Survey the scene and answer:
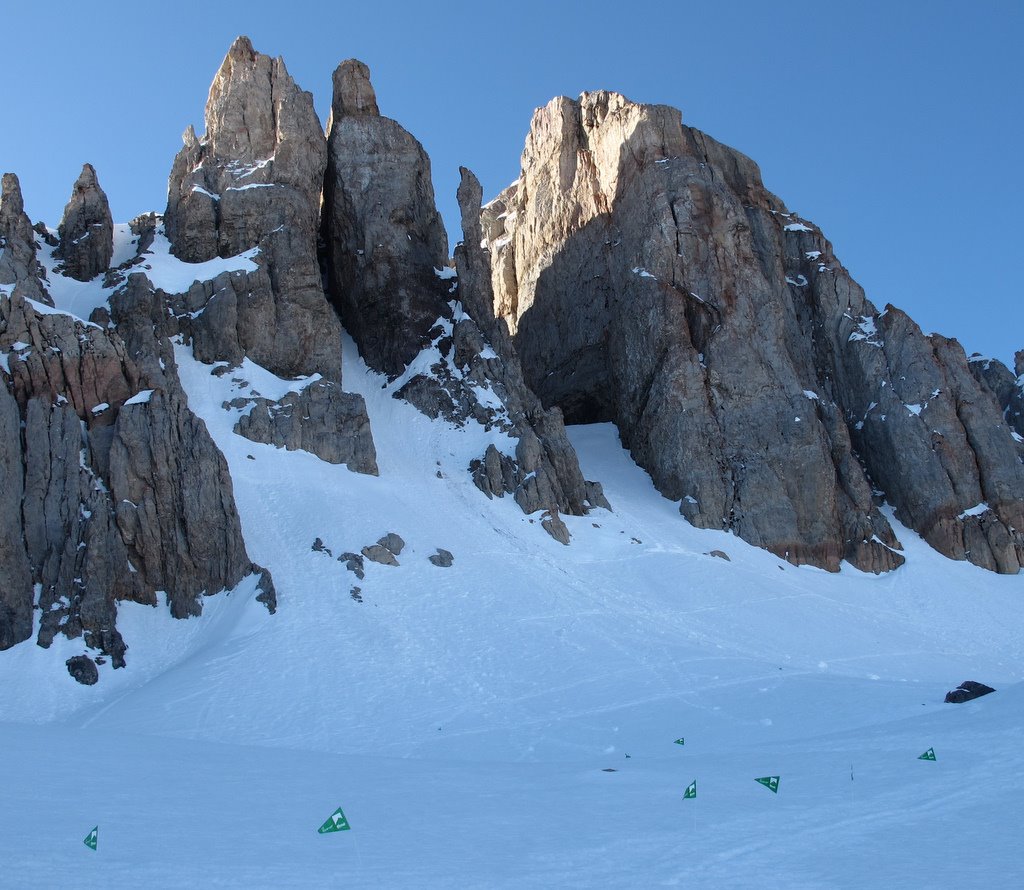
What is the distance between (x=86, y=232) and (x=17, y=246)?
5536mm

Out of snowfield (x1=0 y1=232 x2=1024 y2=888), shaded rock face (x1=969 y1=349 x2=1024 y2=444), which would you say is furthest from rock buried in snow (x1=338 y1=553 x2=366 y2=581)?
shaded rock face (x1=969 y1=349 x2=1024 y2=444)

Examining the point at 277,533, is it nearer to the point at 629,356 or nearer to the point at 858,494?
the point at 629,356

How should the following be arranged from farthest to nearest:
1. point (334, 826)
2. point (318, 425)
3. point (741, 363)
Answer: point (741, 363), point (318, 425), point (334, 826)

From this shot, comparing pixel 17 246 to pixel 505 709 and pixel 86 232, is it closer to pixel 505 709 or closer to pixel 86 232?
pixel 86 232

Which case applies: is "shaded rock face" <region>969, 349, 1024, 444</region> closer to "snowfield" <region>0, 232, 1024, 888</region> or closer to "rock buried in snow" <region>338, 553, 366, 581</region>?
"snowfield" <region>0, 232, 1024, 888</region>

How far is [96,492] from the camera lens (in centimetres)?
3011

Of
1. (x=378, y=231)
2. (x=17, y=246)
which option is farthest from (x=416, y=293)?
(x=17, y=246)

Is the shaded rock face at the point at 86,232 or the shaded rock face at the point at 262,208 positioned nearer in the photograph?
the shaded rock face at the point at 262,208

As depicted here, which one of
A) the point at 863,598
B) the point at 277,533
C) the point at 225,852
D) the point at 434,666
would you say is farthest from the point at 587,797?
the point at 863,598

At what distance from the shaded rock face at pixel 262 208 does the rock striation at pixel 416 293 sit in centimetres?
264

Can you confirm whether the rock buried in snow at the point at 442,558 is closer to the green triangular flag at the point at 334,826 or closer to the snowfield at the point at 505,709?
the snowfield at the point at 505,709

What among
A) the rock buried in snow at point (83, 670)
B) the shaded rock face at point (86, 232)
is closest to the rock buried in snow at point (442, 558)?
the rock buried in snow at point (83, 670)

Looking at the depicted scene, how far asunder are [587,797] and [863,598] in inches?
1322

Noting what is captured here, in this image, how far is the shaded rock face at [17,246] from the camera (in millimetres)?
39875
